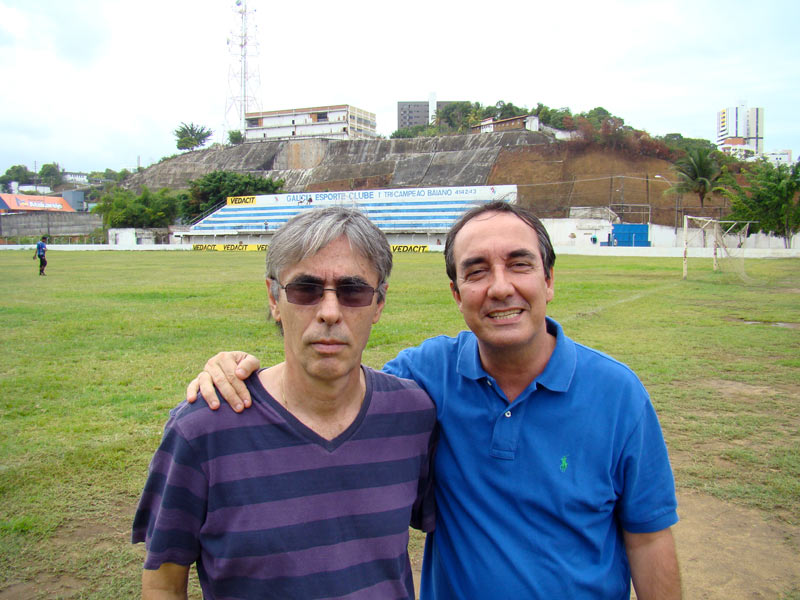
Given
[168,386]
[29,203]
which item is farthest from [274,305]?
[29,203]

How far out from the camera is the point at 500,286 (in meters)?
2.07

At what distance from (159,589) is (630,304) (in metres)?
14.6

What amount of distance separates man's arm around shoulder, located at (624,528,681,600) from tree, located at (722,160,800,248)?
147ft

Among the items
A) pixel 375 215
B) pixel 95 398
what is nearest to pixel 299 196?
pixel 375 215

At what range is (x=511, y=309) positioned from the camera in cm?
209

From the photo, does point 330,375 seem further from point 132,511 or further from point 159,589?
point 132,511

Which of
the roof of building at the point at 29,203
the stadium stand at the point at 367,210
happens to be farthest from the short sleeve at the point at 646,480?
the roof of building at the point at 29,203

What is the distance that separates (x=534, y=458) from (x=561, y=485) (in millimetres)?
119

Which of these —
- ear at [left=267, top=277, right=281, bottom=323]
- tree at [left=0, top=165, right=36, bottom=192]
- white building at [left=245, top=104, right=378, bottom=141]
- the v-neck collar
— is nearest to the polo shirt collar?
the v-neck collar

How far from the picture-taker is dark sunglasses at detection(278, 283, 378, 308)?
6.35ft

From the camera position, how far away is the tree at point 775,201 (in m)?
39.0

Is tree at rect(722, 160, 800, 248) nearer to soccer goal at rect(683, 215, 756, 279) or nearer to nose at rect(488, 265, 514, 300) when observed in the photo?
soccer goal at rect(683, 215, 756, 279)

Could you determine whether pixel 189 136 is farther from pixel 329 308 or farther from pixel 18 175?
pixel 329 308

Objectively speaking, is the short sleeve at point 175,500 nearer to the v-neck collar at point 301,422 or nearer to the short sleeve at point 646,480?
the v-neck collar at point 301,422
